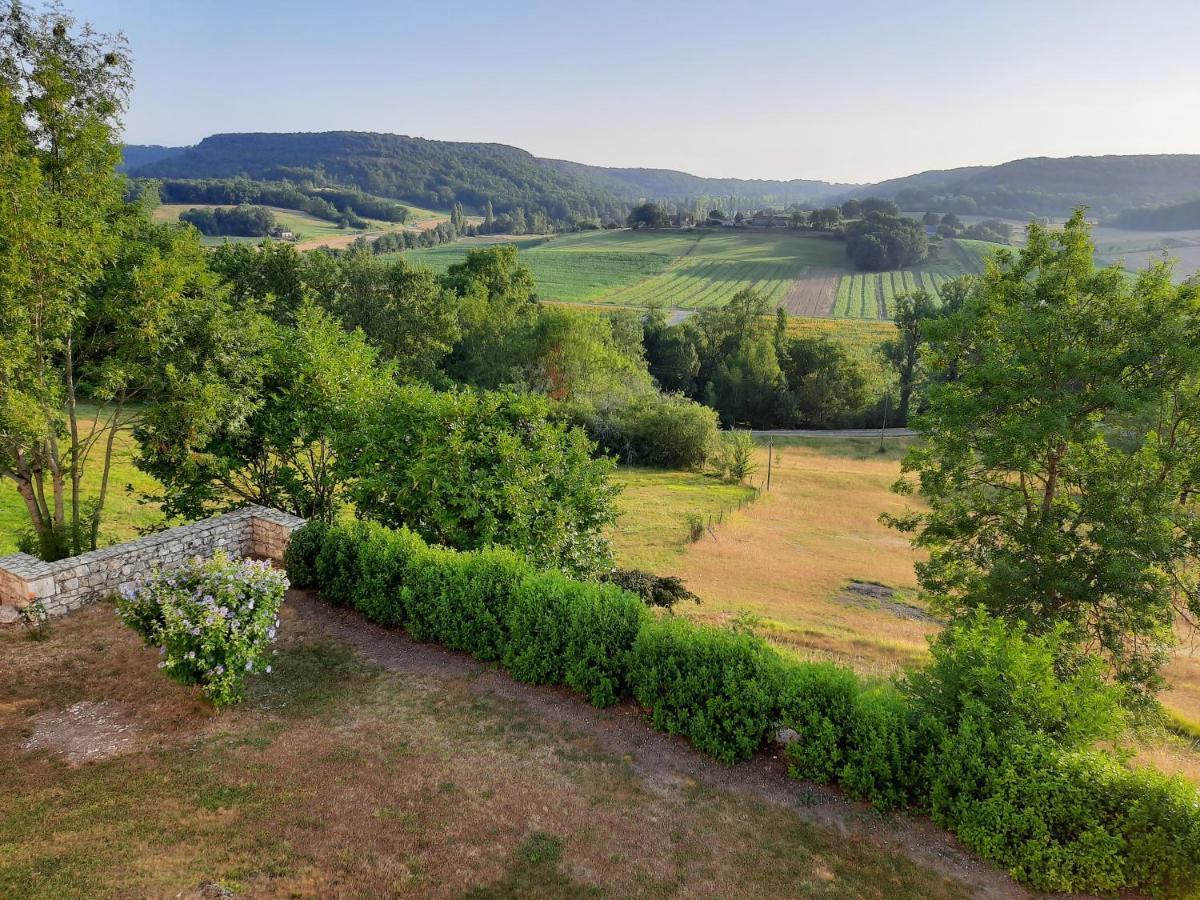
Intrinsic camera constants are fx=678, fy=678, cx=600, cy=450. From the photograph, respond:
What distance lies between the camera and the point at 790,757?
29.1ft

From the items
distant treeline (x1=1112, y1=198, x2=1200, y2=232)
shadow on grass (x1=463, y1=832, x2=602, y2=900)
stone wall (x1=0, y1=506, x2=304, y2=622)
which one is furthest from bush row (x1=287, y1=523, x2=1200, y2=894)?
distant treeline (x1=1112, y1=198, x2=1200, y2=232)

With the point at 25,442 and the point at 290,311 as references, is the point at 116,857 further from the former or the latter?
the point at 290,311

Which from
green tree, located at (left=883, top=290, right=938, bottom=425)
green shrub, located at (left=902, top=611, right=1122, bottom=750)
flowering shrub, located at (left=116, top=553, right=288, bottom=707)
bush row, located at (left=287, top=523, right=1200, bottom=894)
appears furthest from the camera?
green tree, located at (left=883, top=290, right=938, bottom=425)

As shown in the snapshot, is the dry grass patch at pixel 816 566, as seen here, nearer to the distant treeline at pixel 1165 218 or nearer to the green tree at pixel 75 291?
the green tree at pixel 75 291

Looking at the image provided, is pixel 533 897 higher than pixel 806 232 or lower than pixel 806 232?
lower

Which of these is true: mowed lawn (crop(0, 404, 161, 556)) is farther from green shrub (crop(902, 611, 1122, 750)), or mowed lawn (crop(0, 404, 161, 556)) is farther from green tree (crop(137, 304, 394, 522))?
green shrub (crop(902, 611, 1122, 750))

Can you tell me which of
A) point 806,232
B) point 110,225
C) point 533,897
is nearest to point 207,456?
point 110,225

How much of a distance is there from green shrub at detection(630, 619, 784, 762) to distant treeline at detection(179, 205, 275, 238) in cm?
15079

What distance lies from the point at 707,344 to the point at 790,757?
6976 centimetres

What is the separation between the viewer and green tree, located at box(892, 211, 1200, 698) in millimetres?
14625

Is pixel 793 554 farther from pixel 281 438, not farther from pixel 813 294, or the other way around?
pixel 813 294

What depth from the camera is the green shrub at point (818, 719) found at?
848 cm

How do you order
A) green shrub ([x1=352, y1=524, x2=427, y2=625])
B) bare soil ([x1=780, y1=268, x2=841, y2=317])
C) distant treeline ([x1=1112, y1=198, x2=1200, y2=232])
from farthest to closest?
distant treeline ([x1=1112, y1=198, x2=1200, y2=232]) < bare soil ([x1=780, y1=268, x2=841, y2=317]) < green shrub ([x1=352, y1=524, x2=427, y2=625])

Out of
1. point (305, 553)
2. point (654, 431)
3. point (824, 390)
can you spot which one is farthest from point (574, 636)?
point (824, 390)
